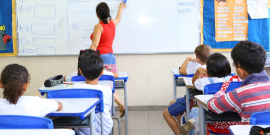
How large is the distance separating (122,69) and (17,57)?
1773mm

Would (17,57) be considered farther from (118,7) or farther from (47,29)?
(118,7)

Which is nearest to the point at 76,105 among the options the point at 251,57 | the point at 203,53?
the point at 251,57

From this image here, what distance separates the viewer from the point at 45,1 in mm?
4152

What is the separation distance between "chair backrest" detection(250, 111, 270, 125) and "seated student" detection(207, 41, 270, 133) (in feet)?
0.37

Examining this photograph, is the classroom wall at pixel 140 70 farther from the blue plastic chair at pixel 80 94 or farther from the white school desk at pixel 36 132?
the white school desk at pixel 36 132

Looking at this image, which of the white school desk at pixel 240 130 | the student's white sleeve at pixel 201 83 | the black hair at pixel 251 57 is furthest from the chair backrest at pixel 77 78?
the white school desk at pixel 240 130

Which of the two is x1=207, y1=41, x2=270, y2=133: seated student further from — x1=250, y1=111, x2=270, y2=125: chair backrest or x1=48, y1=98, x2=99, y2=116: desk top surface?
x1=48, y1=98, x2=99, y2=116: desk top surface

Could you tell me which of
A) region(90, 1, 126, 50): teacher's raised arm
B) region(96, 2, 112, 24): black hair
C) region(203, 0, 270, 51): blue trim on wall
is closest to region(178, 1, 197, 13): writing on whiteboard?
region(203, 0, 270, 51): blue trim on wall

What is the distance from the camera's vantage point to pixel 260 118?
130 cm

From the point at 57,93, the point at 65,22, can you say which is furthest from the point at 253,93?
the point at 65,22

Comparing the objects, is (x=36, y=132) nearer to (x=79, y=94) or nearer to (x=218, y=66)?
(x=79, y=94)

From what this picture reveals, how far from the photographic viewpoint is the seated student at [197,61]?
3.00 metres

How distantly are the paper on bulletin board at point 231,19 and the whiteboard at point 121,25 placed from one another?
1.07 feet

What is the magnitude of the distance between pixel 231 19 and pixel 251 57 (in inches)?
107
